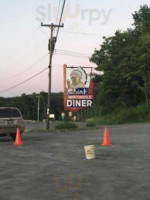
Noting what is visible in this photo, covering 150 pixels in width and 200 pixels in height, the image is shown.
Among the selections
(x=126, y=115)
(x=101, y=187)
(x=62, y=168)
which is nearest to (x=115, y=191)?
(x=101, y=187)

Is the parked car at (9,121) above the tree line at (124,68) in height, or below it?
below

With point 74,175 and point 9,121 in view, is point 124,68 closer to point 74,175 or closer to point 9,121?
point 9,121

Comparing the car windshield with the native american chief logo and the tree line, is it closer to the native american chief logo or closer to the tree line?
the native american chief logo

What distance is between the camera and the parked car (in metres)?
22.7

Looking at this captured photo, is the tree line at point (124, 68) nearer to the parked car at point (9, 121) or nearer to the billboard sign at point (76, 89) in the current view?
the billboard sign at point (76, 89)

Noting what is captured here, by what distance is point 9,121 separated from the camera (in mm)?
22922

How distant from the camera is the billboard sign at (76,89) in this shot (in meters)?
39.4

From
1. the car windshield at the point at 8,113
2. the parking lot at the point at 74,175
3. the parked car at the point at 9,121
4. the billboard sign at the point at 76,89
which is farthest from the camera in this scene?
the billboard sign at the point at 76,89

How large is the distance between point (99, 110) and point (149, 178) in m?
65.0

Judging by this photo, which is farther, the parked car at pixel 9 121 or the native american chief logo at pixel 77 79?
the native american chief logo at pixel 77 79

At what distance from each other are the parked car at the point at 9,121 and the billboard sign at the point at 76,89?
52.5 ft

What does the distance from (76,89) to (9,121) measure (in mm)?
17288

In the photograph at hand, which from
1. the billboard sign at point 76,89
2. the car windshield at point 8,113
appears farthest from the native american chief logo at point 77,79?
the car windshield at point 8,113

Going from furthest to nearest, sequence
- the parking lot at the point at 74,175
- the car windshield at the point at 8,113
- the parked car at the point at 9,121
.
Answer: the car windshield at the point at 8,113, the parked car at the point at 9,121, the parking lot at the point at 74,175
